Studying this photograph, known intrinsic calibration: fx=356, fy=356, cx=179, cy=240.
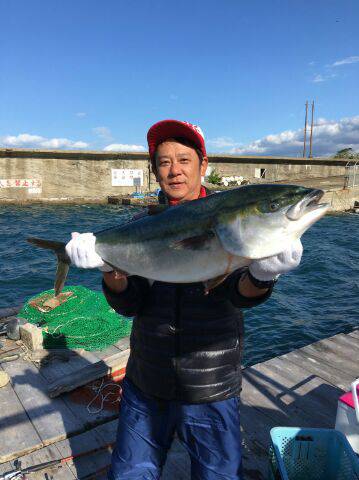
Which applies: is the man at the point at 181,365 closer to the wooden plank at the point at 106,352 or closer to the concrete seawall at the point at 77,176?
the wooden plank at the point at 106,352

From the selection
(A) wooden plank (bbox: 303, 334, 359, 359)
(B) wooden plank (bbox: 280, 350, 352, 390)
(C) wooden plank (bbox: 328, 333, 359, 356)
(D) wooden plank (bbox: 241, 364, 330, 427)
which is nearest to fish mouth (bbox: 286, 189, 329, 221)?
(D) wooden plank (bbox: 241, 364, 330, 427)

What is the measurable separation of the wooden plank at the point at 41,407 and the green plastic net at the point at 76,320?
37.1 inches

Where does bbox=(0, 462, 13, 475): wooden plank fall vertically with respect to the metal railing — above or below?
below

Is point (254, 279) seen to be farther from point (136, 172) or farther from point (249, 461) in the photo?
point (136, 172)

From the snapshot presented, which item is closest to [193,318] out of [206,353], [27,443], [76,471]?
[206,353]

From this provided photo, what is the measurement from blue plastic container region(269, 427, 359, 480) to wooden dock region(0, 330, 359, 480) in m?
0.73

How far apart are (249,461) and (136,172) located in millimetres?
42853

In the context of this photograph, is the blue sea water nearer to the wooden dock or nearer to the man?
the wooden dock

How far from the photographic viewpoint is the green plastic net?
24.1ft

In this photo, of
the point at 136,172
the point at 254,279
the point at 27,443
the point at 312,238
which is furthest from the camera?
the point at 136,172

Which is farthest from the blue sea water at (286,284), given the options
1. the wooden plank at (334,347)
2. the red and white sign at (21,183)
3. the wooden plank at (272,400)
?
the red and white sign at (21,183)

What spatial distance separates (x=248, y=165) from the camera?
52.8 m

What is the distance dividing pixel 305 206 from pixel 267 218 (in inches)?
10.0

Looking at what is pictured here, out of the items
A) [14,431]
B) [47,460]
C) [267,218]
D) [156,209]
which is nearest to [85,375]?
[14,431]
